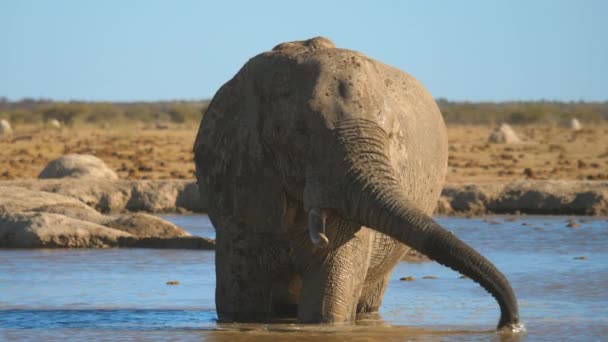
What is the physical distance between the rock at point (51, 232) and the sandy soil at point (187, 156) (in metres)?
9.34

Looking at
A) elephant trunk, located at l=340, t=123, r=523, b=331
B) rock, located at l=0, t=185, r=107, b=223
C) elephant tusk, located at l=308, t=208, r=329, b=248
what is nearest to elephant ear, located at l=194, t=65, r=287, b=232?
elephant tusk, located at l=308, t=208, r=329, b=248

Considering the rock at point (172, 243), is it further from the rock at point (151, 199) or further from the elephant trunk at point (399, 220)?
the elephant trunk at point (399, 220)

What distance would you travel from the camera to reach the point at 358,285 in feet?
28.5

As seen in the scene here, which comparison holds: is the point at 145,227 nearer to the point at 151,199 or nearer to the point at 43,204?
the point at 43,204

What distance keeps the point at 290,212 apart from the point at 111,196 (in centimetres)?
1081

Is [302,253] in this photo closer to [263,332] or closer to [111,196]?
[263,332]

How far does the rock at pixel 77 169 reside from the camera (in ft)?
70.1

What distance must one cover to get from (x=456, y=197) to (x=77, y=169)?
6124mm

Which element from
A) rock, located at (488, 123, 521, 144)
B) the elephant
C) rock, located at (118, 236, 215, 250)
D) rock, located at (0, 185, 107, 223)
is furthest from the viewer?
rock, located at (488, 123, 521, 144)

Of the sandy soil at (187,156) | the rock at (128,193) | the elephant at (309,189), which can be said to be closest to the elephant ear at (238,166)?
the elephant at (309,189)

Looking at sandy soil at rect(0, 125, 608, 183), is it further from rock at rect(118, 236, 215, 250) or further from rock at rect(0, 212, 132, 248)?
rock at rect(118, 236, 215, 250)

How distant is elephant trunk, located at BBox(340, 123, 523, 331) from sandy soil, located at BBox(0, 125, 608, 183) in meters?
16.0

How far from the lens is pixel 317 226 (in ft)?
26.0

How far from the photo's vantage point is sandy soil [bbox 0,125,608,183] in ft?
83.4
